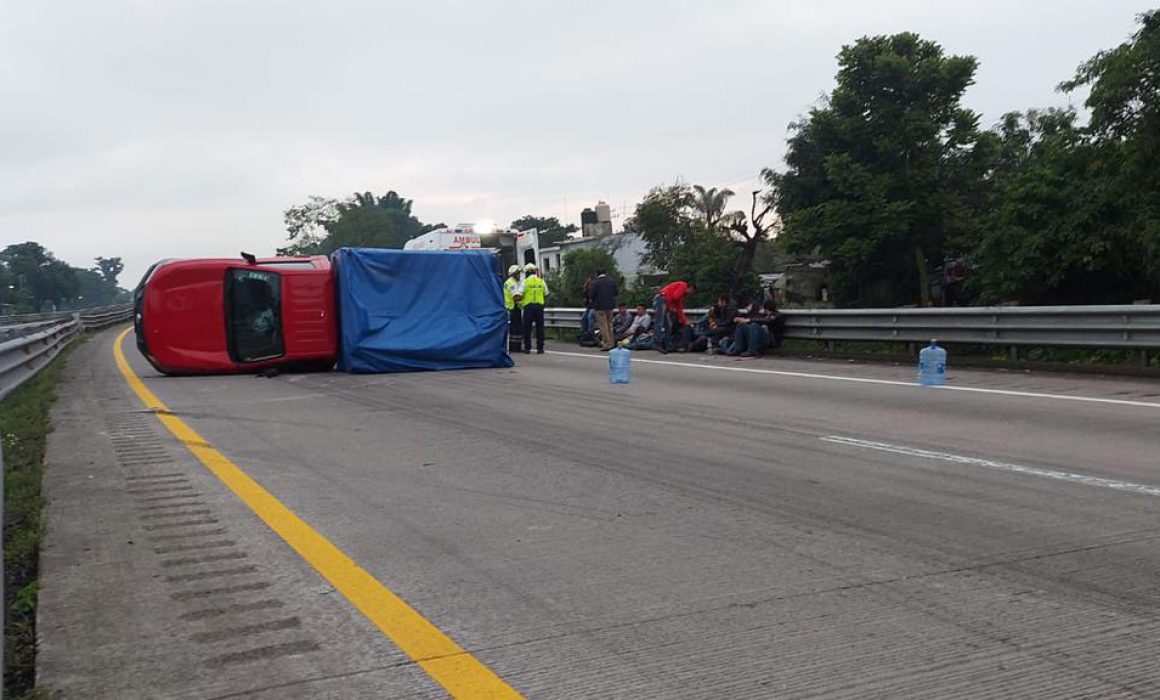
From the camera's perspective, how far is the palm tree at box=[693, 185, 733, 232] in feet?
165

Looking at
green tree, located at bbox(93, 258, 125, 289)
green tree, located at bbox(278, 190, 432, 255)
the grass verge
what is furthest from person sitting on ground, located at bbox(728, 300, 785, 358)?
green tree, located at bbox(93, 258, 125, 289)

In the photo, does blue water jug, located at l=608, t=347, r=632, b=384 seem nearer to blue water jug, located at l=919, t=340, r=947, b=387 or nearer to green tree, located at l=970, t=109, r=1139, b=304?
blue water jug, located at l=919, t=340, r=947, b=387

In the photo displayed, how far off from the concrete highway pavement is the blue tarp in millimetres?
5846

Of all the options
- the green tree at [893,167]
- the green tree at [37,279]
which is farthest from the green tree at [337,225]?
the green tree at [893,167]

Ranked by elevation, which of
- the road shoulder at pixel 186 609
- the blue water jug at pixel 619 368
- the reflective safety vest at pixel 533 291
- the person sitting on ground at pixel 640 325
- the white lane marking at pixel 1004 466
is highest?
the reflective safety vest at pixel 533 291

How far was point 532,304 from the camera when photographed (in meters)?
19.5

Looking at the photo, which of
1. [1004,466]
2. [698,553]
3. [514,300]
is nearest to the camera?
[698,553]

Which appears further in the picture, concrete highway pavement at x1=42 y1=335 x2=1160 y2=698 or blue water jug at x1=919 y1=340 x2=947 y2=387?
→ blue water jug at x1=919 y1=340 x2=947 y2=387

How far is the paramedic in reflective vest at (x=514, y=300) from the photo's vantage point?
1950 cm

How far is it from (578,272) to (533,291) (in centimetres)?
2921

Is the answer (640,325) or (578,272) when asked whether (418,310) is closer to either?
(640,325)

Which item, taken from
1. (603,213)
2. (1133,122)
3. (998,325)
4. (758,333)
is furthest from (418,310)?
(603,213)

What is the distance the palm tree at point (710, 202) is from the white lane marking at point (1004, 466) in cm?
4268

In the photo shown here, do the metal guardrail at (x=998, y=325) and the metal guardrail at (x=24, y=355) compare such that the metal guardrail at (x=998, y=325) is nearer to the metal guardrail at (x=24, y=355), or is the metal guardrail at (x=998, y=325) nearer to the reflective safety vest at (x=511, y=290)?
the reflective safety vest at (x=511, y=290)
